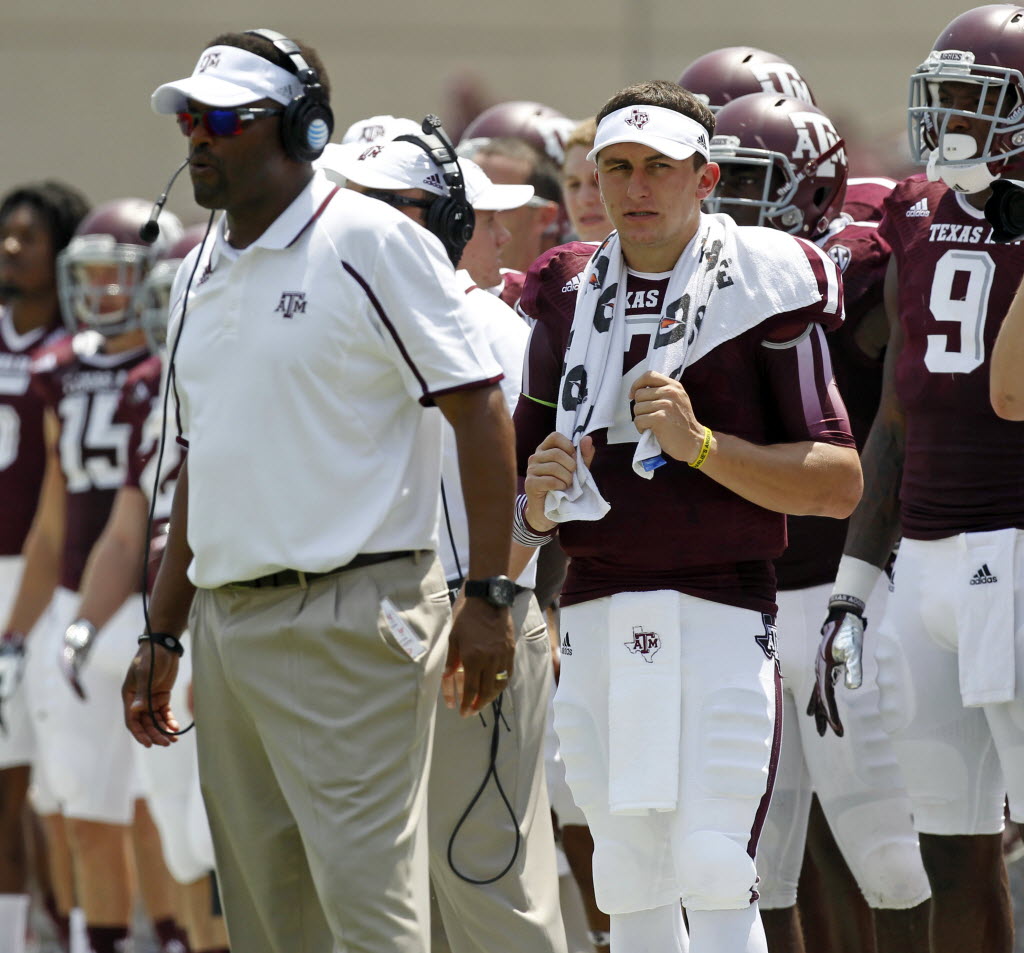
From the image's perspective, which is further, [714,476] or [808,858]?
[808,858]

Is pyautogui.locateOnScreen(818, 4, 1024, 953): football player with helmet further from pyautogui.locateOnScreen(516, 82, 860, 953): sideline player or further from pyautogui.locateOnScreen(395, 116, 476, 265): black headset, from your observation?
pyautogui.locateOnScreen(395, 116, 476, 265): black headset

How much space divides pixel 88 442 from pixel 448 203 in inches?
111

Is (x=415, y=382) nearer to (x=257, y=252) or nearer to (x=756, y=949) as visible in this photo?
(x=257, y=252)

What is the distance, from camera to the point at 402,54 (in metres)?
15.4

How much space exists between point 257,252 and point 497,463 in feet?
2.07

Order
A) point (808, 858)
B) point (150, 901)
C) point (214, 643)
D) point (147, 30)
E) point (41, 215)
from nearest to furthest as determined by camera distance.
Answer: point (214, 643), point (808, 858), point (150, 901), point (41, 215), point (147, 30)

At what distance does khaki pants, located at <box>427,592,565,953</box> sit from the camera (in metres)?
4.44

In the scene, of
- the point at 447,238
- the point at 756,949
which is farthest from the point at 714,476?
the point at 447,238

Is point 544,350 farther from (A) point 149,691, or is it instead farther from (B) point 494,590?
(A) point 149,691

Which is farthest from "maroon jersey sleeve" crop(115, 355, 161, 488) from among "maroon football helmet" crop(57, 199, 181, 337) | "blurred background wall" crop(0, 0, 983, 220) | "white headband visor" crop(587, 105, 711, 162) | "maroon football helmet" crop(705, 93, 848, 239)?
"blurred background wall" crop(0, 0, 983, 220)

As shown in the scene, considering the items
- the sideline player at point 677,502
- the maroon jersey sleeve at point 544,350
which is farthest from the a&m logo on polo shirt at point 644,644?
the maroon jersey sleeve at point 544,350

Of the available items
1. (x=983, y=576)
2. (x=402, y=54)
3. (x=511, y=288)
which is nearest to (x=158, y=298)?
(x=511, y=288)

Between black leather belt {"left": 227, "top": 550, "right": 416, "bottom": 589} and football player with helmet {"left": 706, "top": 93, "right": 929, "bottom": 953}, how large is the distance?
142cm

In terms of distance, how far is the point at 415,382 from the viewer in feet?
12.7
